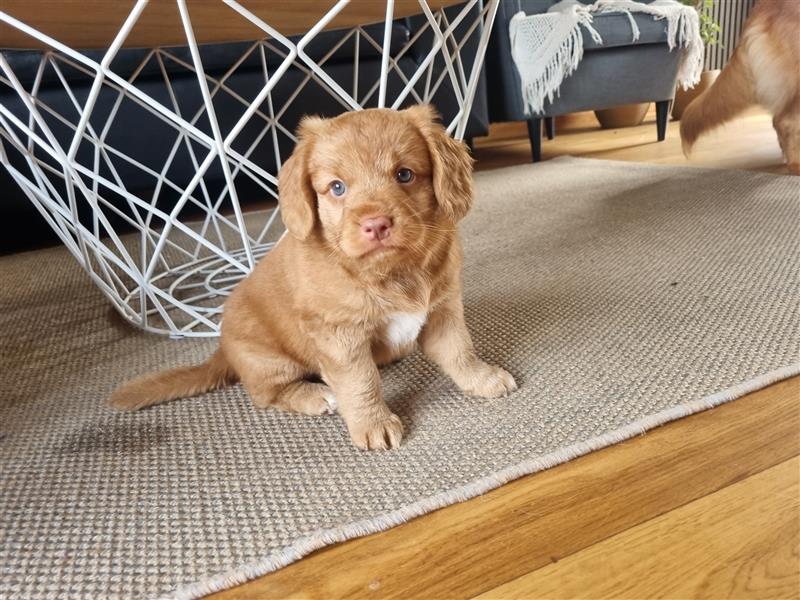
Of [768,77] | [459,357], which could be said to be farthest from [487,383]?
[768,77]

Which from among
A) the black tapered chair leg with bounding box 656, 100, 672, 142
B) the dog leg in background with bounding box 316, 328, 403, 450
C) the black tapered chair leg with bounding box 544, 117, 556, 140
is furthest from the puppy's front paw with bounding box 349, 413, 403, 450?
the black tapered chair leg with bounding box 544, 117, 556, 140

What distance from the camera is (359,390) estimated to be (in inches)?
35.8

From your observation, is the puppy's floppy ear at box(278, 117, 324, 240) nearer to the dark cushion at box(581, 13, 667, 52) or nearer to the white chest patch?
the white chest patch

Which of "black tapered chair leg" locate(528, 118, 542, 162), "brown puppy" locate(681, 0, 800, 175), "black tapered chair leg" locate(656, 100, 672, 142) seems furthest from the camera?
"black tapered chair leg" locate(656, 100, 672, 142)

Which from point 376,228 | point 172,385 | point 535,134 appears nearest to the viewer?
point 376,228

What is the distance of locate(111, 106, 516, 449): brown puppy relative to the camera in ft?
2.84

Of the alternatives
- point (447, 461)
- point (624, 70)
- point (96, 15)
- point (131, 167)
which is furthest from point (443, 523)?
point (624, 70)

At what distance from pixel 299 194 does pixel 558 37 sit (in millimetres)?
2719

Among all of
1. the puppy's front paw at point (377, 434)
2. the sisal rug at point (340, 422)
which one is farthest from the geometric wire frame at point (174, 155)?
the puppy's front paw at point (377, 434)

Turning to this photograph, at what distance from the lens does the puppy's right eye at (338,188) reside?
0.89m

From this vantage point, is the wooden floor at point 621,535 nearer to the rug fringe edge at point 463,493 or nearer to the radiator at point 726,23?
the rug fringe edge at point 463,493

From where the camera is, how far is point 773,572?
62 centimetres

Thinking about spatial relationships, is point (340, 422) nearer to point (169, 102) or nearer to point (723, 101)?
point (169, 102)

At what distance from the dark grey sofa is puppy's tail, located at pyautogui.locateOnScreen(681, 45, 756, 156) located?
3.69 feet
